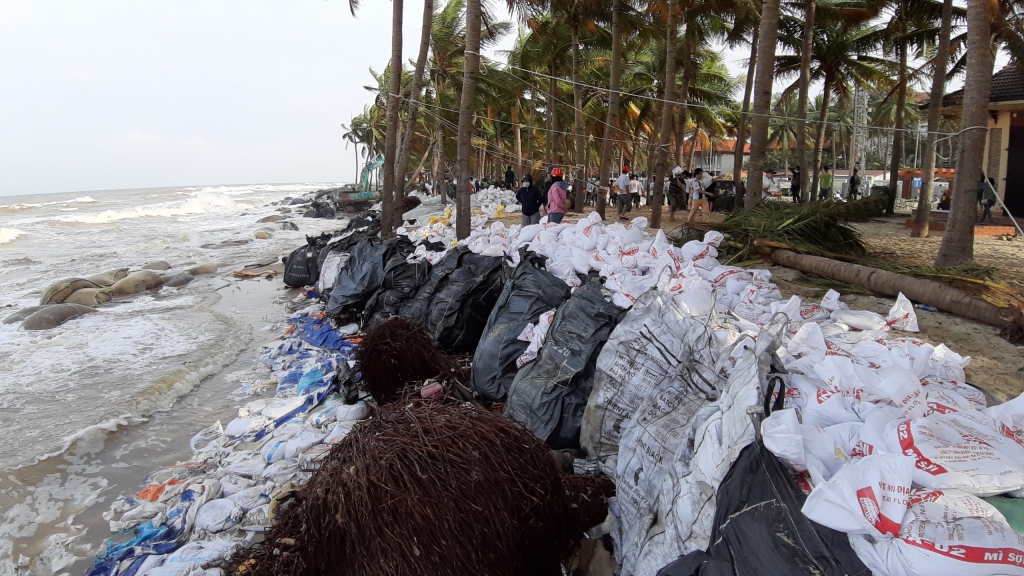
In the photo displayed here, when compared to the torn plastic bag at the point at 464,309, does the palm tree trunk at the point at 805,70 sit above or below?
above

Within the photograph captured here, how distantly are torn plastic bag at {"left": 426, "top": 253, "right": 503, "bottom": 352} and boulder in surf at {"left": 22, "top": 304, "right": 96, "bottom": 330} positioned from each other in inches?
253

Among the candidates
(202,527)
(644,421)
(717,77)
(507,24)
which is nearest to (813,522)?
(644,421)

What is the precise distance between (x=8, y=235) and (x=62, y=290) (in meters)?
18.8

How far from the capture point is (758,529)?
6.00 ft

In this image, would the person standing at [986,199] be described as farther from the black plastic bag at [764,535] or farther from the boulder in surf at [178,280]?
the boulder in surf at [178,280]

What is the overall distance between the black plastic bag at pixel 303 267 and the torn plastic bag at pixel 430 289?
4116mm

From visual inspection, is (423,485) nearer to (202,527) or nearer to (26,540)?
(202,527)

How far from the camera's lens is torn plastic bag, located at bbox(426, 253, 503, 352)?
5605 mm

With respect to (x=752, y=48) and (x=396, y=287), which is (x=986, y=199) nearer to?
(x=752, y=48)

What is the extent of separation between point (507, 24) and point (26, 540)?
1940cm

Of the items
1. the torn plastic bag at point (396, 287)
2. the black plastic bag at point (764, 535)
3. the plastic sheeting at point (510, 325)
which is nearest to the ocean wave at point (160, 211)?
the torn plastic bag at point (396, 287)

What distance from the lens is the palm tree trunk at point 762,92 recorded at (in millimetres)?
7883

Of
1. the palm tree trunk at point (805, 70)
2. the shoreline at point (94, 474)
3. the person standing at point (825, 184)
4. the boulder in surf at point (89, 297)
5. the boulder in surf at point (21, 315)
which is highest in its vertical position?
the palm tree trunk at point (805, 70)

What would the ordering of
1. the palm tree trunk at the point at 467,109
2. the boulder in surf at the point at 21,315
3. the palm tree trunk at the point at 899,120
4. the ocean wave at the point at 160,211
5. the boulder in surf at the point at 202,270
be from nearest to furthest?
the boulder in surf at the point at 21,315
the palm tree trunk at the point at 467,109
the boulder in surf at the point at 202,270
the palm tree trunk at the point at 899,120
the ocean wave at the point at 160,211
